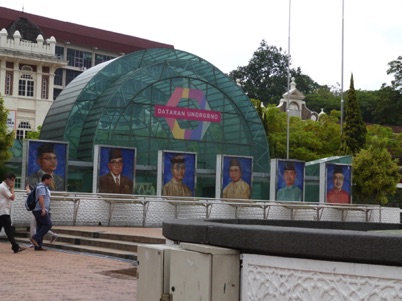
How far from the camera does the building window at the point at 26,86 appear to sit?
7069cm

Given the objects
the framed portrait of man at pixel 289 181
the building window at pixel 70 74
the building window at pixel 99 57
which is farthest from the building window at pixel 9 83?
the framed portrait of man at pixel 289 181

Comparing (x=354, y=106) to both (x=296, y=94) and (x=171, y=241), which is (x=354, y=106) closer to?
(x=296, y=94)

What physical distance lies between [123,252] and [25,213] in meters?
7.04

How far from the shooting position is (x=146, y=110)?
3086cm

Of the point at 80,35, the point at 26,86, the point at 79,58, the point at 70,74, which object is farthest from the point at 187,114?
the point at 79,58

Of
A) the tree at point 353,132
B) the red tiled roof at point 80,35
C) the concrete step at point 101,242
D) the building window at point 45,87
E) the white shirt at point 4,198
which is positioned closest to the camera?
the concrete step at point 101,242

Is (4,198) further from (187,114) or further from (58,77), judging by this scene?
(58,77)

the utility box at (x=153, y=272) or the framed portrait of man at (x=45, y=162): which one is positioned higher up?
the framed portrait of man at (x=45, y=162)

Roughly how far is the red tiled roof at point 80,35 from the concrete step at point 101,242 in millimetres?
63941

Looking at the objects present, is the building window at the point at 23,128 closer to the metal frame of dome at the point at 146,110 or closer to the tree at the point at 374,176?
the metal frame of dome at the point at 146,110

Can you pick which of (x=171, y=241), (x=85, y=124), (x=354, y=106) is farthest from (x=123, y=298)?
(x=354, y=106)

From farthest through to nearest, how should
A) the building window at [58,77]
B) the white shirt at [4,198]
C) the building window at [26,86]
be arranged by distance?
1. the building window at [58,77]
2. the building window at [26,86]
3. the white shirt at [4,198]

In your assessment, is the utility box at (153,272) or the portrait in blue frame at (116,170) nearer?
the utility box at (153,272)

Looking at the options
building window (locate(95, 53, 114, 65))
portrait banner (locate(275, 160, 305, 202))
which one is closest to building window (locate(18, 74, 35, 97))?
building window (locate(95, 53, 114, 65))
